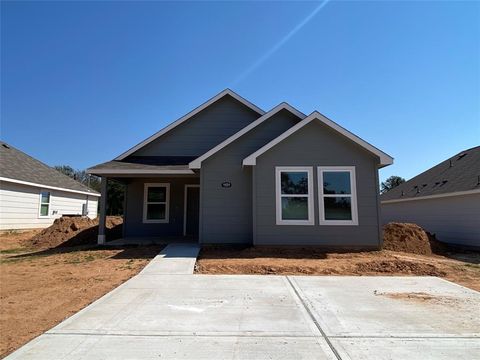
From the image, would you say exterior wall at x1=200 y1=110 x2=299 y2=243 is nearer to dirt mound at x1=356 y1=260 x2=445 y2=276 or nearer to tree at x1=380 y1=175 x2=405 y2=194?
dirt mound at x1=356 y1=260 x2=445 y2=276

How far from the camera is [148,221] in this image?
15320 mm

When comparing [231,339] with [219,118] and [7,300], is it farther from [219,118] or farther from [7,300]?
[219,118]

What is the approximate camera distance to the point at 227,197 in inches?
468

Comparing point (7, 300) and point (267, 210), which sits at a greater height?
point (267, 210)

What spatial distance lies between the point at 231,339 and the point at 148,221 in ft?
38.9

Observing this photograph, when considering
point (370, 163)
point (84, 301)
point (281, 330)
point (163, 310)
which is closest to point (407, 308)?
point (281, 330)

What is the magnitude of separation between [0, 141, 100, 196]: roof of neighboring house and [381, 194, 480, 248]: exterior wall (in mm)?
20425

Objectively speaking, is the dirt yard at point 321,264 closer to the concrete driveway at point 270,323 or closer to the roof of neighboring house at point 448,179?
the concrete driveway at point 270,323

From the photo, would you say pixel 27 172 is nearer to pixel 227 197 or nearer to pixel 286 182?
pixel 227 197

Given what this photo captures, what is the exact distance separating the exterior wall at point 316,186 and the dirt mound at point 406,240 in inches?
103

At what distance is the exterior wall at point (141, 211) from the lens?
1527 cm

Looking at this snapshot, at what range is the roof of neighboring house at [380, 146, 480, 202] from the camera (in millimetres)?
14676

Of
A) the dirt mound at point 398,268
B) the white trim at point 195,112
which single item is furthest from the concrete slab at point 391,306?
the white trim at point 195,112

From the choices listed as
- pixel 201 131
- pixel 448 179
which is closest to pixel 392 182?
pixel 448 179
